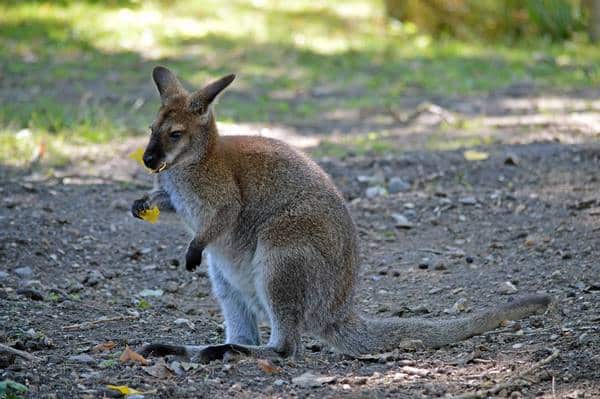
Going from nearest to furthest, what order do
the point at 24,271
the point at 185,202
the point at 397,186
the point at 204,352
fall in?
1. the point at 204,352
2. the point at 185,202
3. the point at 24,271
4. the point at 397,186

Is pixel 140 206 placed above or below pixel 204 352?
above

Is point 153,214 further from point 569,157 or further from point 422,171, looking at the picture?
point 569,157

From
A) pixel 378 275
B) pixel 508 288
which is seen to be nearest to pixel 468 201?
pixel 378 275

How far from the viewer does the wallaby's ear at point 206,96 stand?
A: 4.98 metres

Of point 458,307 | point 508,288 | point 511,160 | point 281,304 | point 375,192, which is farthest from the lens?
point 511,160

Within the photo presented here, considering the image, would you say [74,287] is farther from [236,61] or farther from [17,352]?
[236,61]

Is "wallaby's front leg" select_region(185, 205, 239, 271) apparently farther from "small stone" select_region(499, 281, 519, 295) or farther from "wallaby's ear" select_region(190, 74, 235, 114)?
"small stone" select_region(499, 281, 519, 295)

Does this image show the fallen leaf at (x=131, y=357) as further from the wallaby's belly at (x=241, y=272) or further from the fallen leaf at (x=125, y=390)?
the wallaby's belly at (x=241, y=272)

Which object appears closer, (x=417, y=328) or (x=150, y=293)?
(x=417, y=328)

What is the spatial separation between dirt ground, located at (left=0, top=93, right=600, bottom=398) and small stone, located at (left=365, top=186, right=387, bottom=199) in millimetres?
34

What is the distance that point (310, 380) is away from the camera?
4.26 meters

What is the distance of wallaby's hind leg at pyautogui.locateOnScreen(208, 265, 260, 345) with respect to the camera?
5.12 meters

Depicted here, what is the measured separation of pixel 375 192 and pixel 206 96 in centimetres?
278

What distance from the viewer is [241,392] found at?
407 centimetres
